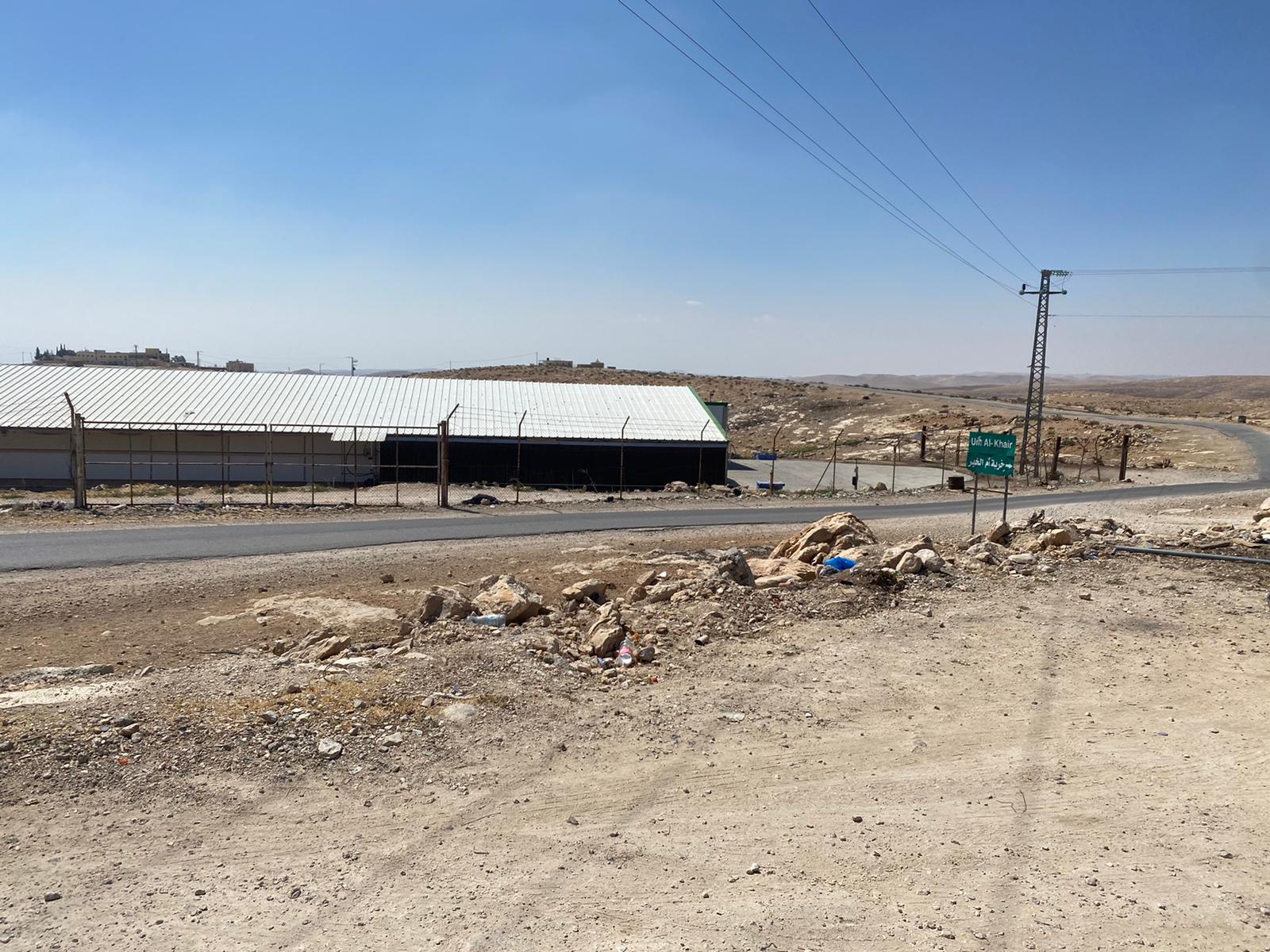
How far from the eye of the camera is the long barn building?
1355 inches

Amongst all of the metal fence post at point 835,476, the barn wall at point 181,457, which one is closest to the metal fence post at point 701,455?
the metal fence post at point 835,476

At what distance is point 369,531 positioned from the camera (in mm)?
21422

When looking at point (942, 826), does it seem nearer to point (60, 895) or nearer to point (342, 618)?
point (60, 895)

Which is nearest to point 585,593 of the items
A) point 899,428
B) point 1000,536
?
point 1000,536

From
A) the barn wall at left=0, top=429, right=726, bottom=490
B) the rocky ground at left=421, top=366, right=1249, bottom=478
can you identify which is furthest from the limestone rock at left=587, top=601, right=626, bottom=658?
the rocky ground at left=421, top=366, right=1249, bottom=478

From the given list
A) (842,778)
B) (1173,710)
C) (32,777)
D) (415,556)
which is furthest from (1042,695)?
(415,556)

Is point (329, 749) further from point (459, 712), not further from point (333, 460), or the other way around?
point (333, 460)

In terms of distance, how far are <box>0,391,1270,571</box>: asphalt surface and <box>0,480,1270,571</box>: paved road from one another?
0.02 metres

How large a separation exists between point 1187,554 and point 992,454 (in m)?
4.25

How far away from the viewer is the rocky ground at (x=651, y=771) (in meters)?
5.27

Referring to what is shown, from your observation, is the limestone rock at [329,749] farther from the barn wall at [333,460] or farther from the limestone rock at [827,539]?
the barn wall at [333,460]

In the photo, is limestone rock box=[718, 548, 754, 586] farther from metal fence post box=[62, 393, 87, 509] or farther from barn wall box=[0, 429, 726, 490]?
barn wall box=[0, 429, 726, 490]

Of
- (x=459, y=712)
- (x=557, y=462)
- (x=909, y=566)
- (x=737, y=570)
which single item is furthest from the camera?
(x=557, y=462)

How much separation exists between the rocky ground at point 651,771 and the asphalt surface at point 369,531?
15.0 ft
